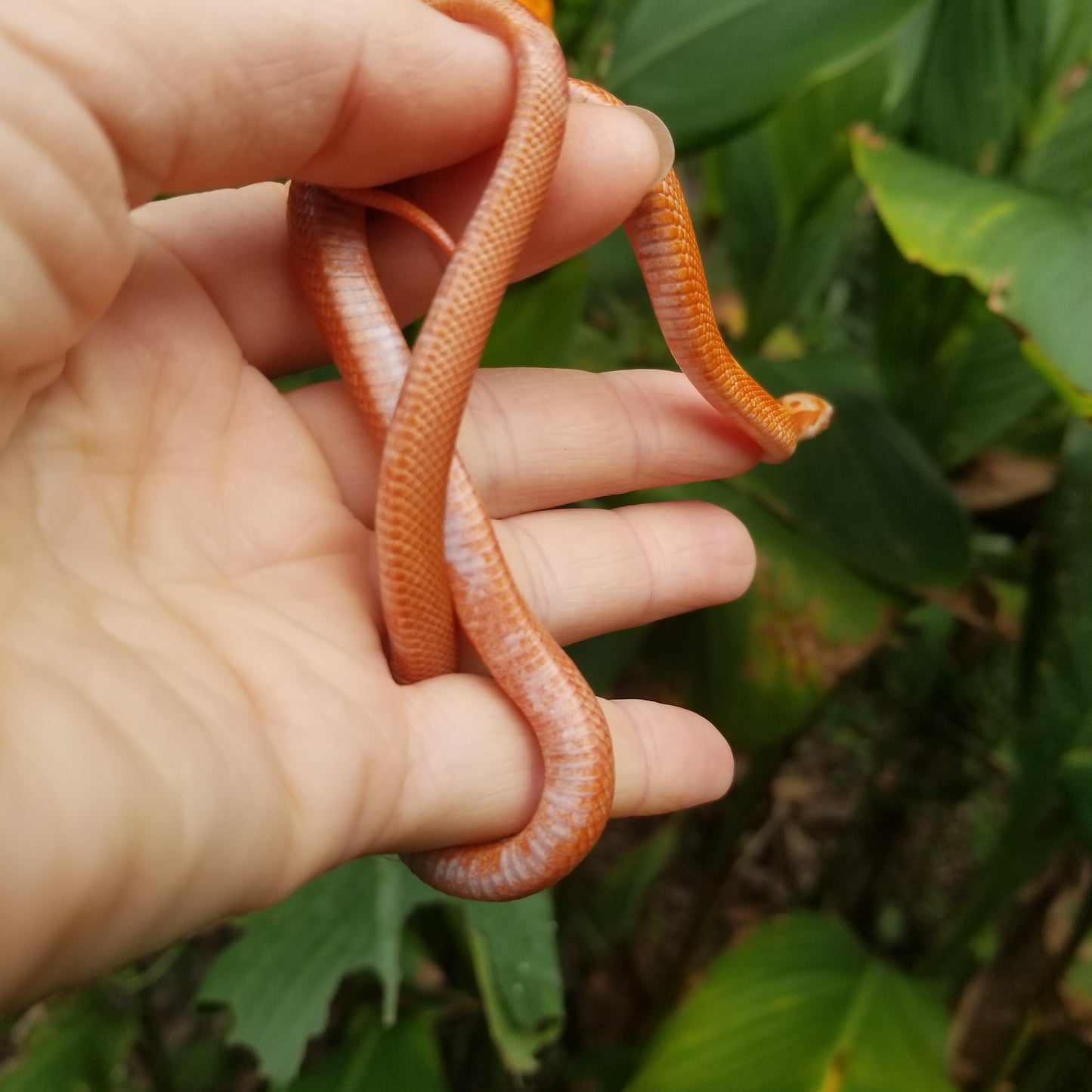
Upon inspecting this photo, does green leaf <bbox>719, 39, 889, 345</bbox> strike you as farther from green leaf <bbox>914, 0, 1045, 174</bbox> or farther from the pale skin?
the pale skin

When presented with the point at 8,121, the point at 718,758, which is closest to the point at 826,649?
the point at 718,758

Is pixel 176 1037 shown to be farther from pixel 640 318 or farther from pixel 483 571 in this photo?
pixel 640 318

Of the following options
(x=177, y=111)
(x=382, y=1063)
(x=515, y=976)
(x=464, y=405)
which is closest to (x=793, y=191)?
(x=464, y=405)

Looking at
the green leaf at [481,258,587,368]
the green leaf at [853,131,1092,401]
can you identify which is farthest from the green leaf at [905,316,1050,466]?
the green leaf at [481,258,587,368]

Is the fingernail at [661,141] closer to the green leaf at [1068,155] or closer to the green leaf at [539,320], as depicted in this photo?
the green leaf at [539,320]

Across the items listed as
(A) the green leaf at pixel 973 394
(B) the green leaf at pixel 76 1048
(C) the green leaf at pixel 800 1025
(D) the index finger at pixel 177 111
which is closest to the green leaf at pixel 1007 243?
(A) the green leaf at pixel 973 394
